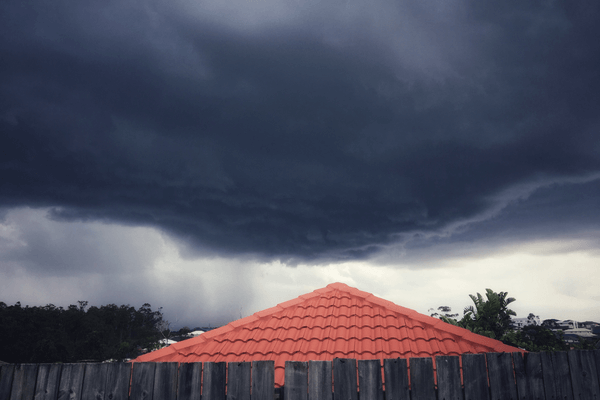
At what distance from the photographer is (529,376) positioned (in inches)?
155

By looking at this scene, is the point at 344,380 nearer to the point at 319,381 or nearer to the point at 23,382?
the point at 319,381

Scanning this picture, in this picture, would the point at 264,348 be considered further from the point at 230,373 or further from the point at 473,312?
the point at 473,312

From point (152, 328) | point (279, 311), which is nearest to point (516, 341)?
point (279, 311)

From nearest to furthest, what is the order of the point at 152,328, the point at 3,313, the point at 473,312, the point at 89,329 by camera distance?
the point at 473,312
the point at 3,313
the point at 89,329
the point at 152,328

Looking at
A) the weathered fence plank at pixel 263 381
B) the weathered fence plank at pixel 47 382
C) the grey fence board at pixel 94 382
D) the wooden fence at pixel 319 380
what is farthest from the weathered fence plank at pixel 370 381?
the weathered fence plank at pixel 47 382

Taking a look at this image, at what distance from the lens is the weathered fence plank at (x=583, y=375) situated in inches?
156

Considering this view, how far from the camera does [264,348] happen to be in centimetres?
654

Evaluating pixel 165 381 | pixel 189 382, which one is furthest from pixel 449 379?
pixel 165 381

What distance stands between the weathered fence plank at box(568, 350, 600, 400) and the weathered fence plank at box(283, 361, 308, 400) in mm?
3168

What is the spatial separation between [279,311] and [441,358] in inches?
181

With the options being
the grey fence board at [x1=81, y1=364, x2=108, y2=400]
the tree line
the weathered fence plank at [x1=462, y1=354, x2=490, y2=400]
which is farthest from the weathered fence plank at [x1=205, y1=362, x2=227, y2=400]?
the tree line

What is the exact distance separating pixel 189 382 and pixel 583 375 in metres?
4.64

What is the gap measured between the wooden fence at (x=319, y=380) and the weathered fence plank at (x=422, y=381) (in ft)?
0.03

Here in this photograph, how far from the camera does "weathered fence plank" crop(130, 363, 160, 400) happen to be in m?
3.87
